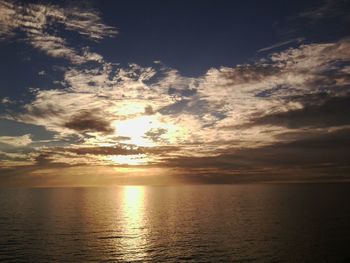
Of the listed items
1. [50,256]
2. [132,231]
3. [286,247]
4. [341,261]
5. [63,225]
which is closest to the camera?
[341,261]

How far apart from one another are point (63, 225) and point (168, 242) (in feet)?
135

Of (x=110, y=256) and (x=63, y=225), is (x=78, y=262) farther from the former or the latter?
(x=63, y=225)

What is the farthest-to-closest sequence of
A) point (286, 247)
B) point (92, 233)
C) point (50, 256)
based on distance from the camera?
1. point (92, 233)
2. point (286, 247)
3. point (50, 256)

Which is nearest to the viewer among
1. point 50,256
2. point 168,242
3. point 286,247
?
point 50,256

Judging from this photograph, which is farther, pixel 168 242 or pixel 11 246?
pixel 168 242

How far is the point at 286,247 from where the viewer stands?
71875mm

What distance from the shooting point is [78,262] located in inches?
2437

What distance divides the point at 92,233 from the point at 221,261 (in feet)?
140

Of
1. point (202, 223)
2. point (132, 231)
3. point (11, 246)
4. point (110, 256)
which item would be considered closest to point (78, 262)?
point (110, 256)

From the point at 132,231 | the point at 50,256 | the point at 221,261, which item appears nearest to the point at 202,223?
the point at 132,231

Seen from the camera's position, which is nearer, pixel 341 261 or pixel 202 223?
pixel 341 261

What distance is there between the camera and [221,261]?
204 ft

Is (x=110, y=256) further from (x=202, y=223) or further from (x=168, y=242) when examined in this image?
(x=202, y=223)

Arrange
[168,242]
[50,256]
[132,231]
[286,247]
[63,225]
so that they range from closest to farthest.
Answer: [50,256], [286,247], [168,242], [132,231], [63,225]
